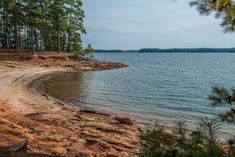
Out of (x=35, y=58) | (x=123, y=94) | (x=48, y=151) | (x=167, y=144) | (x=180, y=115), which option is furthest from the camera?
(x=35, y=58)

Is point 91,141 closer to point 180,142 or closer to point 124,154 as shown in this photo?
point 124,154

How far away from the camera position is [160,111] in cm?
2128

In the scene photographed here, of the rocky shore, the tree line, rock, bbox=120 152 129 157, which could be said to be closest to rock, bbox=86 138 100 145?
the rocky shore

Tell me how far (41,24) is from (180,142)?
4981 cm

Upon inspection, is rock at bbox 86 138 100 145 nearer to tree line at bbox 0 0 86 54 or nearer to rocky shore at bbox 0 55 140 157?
rocky shore at bbox 0 55 140 157

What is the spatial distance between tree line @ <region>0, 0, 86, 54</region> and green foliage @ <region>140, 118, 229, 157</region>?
43550 millimetres

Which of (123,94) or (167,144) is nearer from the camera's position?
(167,144)

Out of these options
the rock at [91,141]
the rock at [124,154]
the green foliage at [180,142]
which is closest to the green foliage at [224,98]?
the green foliage at [180,142]

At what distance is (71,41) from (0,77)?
3803 cm

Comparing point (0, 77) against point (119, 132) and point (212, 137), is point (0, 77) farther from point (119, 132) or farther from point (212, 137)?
point (212, 137)

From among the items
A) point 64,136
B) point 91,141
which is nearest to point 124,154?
point 91,141

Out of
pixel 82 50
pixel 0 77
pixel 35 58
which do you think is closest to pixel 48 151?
pixel 0 77

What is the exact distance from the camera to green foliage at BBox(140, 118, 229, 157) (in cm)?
411

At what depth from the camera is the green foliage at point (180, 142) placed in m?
4.11
